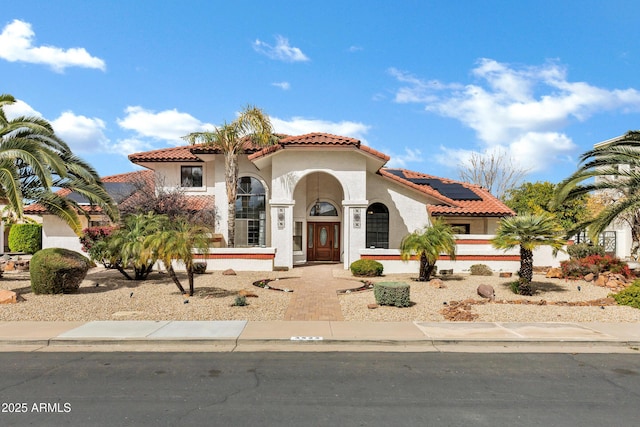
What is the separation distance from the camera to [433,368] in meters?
7.55

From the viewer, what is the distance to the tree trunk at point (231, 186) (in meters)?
22.1

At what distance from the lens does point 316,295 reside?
1425 cm

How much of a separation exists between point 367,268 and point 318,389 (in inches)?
489

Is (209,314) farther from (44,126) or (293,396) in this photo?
(44,126)

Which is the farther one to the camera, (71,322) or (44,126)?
(44,126)

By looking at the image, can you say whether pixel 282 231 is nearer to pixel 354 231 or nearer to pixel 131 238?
pixel 354 231

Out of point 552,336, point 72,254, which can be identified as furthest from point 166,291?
point 552,336

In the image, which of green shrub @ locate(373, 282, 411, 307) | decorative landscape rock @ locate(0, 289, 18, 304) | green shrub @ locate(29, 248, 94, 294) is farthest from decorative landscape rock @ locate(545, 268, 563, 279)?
decorative landscape rock @ locate(0, 289, 18, 304)

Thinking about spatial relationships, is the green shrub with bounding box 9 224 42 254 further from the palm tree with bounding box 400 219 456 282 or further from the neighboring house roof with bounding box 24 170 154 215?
the palm tree with bounding box 400 219 456 282

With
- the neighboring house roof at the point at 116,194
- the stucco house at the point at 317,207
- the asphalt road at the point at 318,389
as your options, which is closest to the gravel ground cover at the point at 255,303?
the asphalt road at the point at 318,389

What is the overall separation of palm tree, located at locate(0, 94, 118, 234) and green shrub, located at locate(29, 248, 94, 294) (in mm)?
1757

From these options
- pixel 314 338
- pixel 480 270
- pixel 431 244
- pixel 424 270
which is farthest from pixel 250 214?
pixel 314 338

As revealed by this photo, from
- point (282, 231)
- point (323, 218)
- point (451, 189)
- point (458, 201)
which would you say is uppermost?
point (451, 189)

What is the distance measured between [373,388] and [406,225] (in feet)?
57.5
